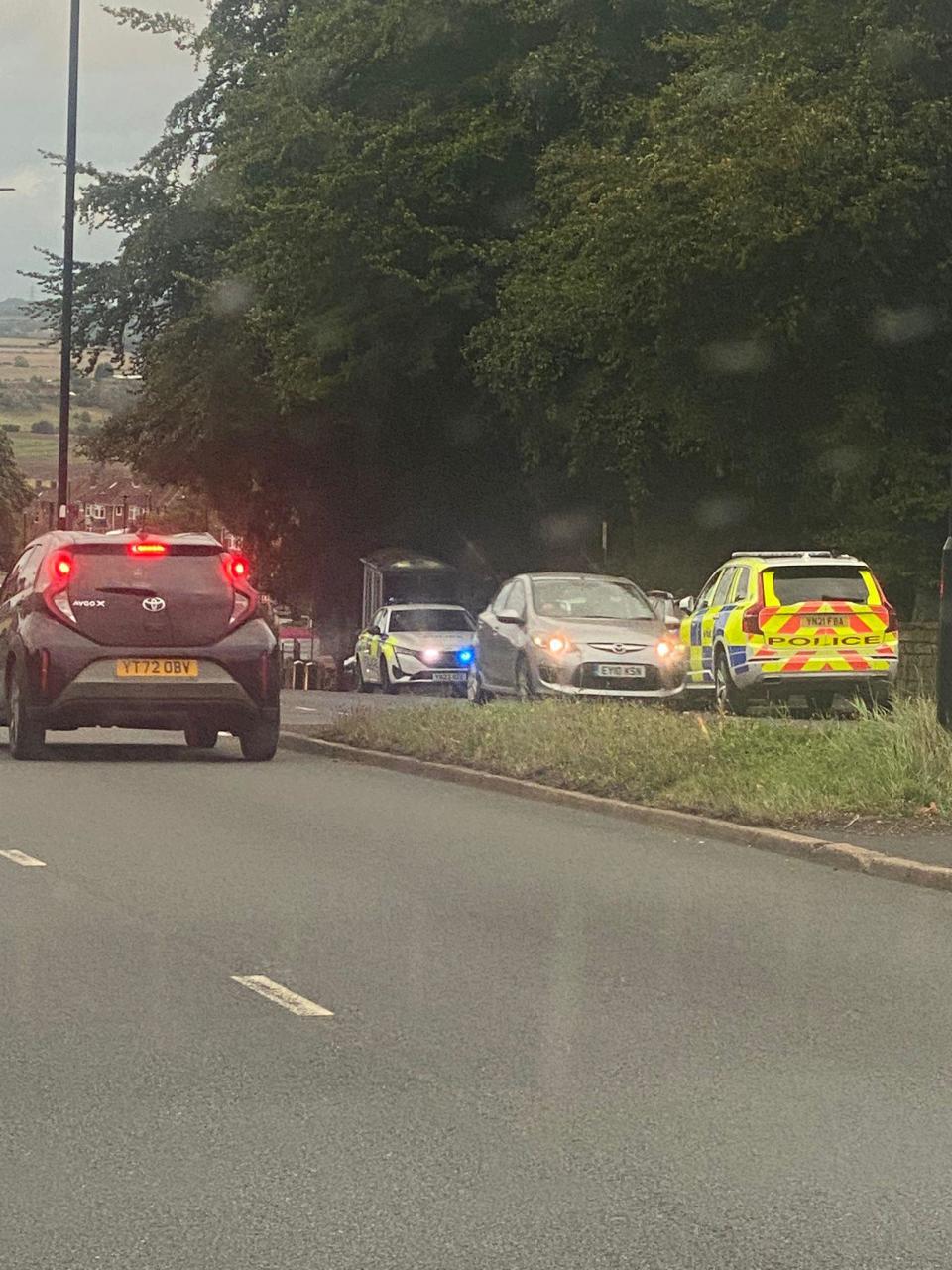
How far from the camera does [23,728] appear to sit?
65.5ft

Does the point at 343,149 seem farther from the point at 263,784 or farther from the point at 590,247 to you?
the point at 263,784

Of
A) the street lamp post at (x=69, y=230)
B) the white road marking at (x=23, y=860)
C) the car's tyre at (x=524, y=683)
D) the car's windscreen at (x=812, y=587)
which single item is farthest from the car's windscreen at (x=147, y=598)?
the street lamp post at (x=69, y=230)

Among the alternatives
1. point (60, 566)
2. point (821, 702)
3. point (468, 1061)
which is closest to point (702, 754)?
point (60, 566)

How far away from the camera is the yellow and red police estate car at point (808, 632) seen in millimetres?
27375

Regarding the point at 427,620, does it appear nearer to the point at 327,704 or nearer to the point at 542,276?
the point at 542,276

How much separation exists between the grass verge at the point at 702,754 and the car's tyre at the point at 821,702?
608 cm

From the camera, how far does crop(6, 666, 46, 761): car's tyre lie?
19875mm

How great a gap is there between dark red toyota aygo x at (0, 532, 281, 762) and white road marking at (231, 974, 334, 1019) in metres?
10.6

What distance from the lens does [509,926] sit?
35.5ft

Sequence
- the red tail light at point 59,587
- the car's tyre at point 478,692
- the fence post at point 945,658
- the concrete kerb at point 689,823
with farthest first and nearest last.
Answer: the car's tyre at point 478,692 < the red tail light at point 59,587 < the fence post at point 945,658 < the concrete kerb at point 689,823

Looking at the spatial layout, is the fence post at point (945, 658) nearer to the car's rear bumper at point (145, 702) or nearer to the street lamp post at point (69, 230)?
the car's rear bumper at point (145, 702)

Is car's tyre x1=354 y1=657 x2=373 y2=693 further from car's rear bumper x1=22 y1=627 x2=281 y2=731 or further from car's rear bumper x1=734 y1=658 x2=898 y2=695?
car's rear bumper x1=22 y1=627 x2=281 y2=731

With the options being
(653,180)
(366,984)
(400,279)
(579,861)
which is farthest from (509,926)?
(400,279)

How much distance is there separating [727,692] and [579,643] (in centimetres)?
212
